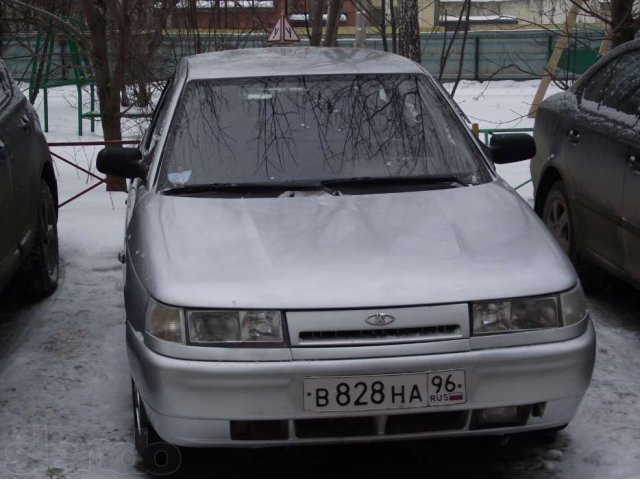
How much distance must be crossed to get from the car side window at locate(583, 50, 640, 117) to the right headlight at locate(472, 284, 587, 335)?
224 cm

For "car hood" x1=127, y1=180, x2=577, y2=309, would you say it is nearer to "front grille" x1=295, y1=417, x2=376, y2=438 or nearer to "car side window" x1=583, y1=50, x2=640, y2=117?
"front grille" x1=295, y1=417, x2=376, y2=438

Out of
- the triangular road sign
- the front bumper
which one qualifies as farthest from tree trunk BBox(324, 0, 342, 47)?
the front bumper

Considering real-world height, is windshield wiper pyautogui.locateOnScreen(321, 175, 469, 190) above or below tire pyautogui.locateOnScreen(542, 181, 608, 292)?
above

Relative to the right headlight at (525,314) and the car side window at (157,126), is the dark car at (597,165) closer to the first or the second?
the right headlight at (525,314)

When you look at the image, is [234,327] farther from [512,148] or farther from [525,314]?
[512,148]

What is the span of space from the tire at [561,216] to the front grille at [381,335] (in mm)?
2720

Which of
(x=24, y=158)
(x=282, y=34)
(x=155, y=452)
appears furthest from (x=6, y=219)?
(x=282, y=34)

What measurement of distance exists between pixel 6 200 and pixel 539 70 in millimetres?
25155

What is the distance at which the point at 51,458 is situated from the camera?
3.85 metres

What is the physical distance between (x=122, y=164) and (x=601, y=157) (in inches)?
103

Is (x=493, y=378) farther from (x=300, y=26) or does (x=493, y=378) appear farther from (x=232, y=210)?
(x=300, y=26)

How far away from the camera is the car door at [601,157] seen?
17.4 feet

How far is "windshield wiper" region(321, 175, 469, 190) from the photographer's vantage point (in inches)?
168

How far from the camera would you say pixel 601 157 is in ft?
18.0
